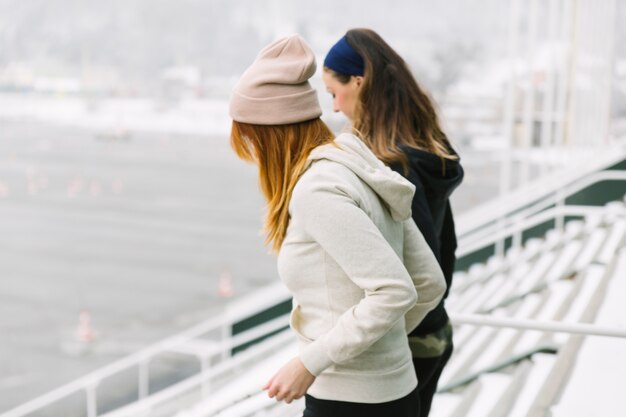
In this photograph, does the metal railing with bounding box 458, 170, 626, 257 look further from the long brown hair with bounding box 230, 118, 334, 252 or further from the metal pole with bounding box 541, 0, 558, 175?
the long brown hair with bounding box 230, 118, 334, 252

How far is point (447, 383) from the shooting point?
1.83 meters

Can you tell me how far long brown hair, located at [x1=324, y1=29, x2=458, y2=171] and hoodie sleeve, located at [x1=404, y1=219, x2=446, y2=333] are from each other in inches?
5.9

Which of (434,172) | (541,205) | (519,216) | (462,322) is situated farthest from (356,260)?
(541,205)

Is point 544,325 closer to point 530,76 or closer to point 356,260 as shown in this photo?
point 356,260

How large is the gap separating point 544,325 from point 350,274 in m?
0.54

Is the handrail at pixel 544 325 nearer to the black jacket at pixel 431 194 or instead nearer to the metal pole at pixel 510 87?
the black jacket at pixel 431 194

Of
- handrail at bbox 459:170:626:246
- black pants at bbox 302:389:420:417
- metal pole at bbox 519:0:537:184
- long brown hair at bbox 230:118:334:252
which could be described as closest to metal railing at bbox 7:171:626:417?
handrail at bbox 459:170:626:246

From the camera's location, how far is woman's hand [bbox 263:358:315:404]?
0.69 metres

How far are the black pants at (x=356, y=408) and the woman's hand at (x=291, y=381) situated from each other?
45 mm

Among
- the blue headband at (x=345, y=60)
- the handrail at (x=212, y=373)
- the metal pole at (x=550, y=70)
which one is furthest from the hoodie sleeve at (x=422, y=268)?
the metal pole at (x=550, y=70)

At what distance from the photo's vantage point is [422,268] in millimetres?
783

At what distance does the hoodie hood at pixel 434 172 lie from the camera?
0.92m

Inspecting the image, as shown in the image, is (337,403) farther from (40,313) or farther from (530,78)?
(40,313)

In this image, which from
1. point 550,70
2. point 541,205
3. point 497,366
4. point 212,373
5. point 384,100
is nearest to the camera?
point 384,100
